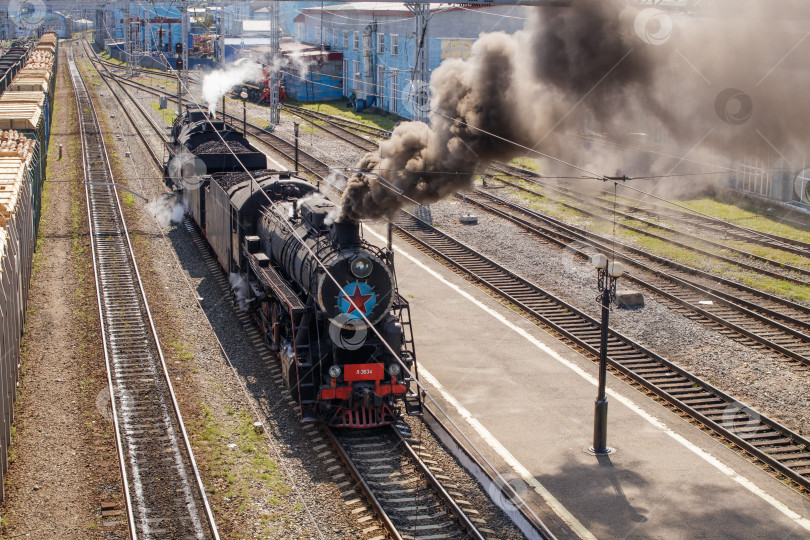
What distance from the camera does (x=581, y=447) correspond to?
45.8ft

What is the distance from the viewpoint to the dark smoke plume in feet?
45.3

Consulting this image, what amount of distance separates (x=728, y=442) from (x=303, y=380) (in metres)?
7.33

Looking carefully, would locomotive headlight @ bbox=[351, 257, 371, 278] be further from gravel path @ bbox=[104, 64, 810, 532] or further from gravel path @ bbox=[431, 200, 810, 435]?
gravel path @ bbox=[431, 200, 810, 435]

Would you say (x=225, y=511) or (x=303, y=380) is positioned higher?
(x=303, y=380)

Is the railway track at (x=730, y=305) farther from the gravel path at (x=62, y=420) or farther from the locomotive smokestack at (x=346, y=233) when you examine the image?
the gravel path at (x=62, y=420)

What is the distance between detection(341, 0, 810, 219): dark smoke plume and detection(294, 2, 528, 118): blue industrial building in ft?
79.5

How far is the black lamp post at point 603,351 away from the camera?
43.7 feet

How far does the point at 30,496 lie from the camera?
1201cm

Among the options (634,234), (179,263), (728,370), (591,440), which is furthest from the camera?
(634,234)

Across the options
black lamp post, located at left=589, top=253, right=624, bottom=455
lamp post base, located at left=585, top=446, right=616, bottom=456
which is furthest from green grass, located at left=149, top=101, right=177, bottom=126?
lamp post base, located at left=585, top=446, right=616, bottom=456

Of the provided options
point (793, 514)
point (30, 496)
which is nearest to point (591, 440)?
point (793, 514)

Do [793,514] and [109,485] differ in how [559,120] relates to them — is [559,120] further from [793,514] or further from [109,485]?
[109,485]

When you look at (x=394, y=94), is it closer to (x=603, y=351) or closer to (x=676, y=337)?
(x=676, y=337)

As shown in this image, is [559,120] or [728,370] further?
[728,370]
